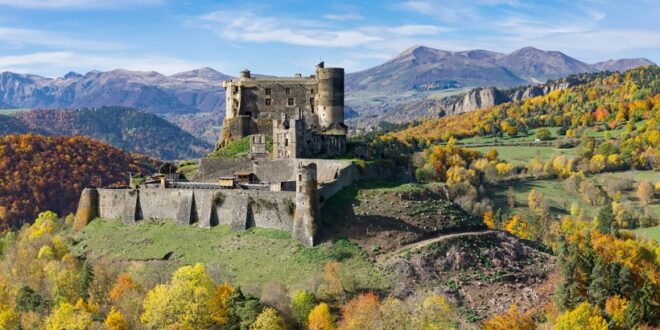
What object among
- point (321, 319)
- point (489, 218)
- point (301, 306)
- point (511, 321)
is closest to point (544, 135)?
point (489, 218)

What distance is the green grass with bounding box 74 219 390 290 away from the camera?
67.3 meters

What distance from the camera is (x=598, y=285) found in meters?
Result: 69.5

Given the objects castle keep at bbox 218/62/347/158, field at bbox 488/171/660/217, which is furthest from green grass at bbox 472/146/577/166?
castle keep at bbox 218/62/347/158

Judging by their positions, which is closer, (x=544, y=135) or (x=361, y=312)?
(x=361, y=312)

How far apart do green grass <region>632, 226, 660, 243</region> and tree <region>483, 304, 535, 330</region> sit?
57409 mm

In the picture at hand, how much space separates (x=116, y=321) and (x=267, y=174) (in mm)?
26044

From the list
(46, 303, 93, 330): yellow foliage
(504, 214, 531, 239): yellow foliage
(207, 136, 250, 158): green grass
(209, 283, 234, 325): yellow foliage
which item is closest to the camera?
(46, 303, 93, 330): yellow foliage

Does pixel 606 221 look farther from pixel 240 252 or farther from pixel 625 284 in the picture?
pixel 240 252

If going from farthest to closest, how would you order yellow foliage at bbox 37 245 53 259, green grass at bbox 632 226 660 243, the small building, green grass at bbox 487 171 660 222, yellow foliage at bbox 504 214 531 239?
green grass at bbox 487 171 660 222, green grass at bbox 632 226 660 243, yellow foliage at bbox 504 214 531 239, yellow foliage at bbox 37 245 53 259, the small building

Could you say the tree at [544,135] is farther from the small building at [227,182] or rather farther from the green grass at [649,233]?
the small building at [227,182]

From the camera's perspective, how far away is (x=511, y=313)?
6334 centimetres

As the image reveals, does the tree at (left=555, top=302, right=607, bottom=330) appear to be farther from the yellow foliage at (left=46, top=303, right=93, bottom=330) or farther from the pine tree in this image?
the yellow foliage at (left=46, top=303, right=93, bottom=330)

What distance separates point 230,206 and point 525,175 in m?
97.5

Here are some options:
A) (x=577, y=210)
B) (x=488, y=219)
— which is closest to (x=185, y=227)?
(x=488, y=219)
